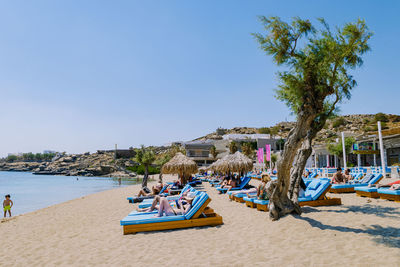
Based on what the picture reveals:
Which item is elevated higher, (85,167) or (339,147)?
(339,147)

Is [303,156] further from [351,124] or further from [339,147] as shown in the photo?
[351,124]

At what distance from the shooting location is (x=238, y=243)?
5164mm

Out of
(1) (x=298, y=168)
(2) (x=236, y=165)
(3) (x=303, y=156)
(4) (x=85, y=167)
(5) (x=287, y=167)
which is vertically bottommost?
(4) (x=85, y=167)

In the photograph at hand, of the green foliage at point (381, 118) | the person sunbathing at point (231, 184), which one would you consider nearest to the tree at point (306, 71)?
the person sunbathing at point (231, 184)

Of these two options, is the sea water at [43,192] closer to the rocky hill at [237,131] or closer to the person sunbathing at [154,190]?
the person sunbathing at [154,190]

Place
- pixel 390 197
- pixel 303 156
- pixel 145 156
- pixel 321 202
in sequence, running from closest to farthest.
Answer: pixel 303 156, pixel 321 202, pixel 390 197, pixel 145 156

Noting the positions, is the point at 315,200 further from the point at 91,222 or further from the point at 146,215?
the point at 91,222

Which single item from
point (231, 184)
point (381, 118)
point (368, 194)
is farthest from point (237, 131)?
point (368, 194)

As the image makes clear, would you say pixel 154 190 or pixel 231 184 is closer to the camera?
pixel 154 190

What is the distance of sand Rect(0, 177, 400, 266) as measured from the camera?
4.20 meters

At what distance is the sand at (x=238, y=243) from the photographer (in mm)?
4195

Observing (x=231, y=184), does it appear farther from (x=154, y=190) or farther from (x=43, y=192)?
(x=43, y=192)

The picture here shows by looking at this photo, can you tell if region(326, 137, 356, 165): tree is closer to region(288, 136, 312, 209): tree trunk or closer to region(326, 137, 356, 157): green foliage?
region(326, 137, 356, 157): green foliage

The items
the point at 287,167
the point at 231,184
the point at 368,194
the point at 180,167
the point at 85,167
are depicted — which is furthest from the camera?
the point at 85,167
